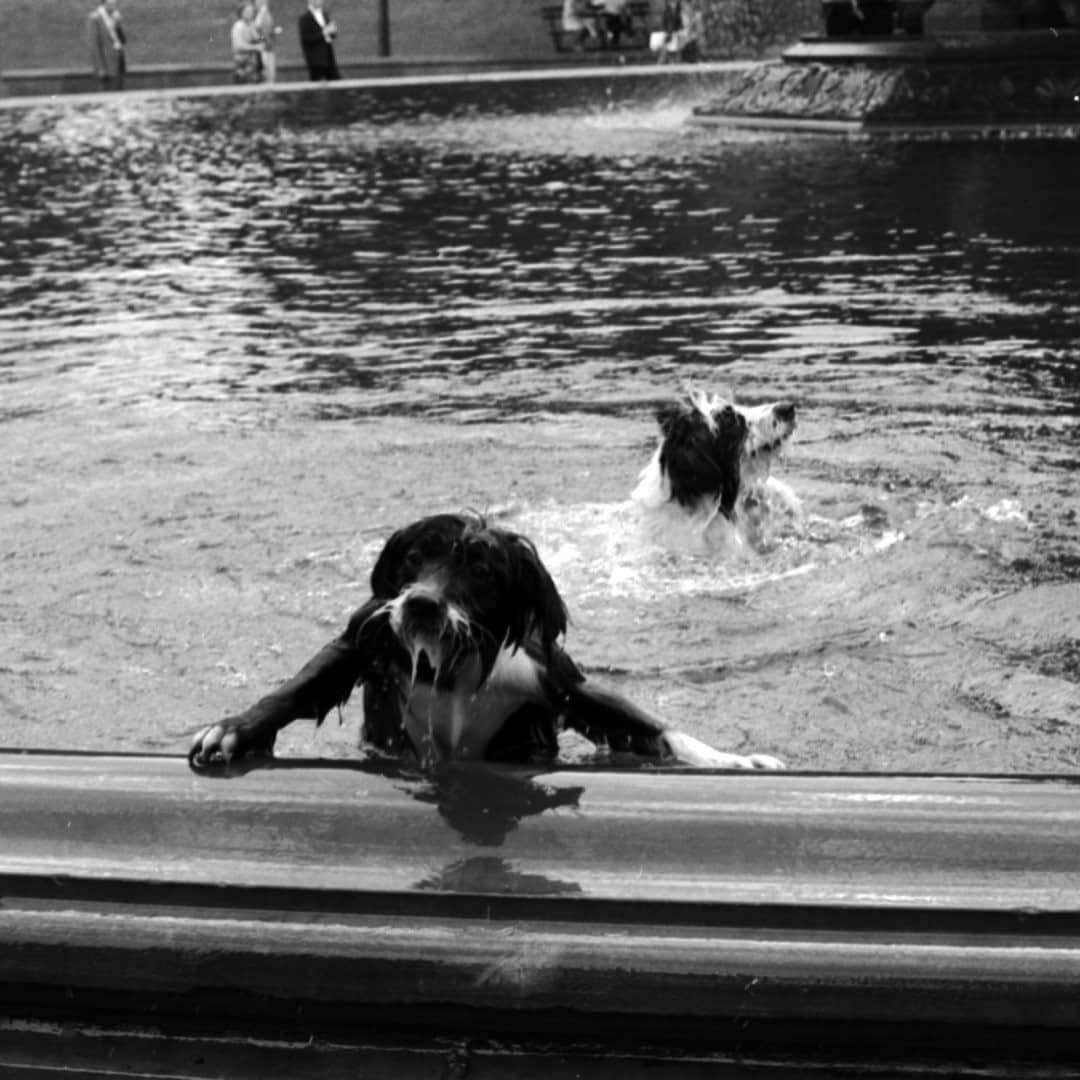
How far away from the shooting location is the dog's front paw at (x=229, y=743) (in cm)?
434

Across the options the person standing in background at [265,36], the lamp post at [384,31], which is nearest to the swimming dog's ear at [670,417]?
the person standing in background at [265,36]

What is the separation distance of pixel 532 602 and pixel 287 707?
569 mm

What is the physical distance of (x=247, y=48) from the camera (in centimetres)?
3853

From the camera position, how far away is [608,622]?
761 cm

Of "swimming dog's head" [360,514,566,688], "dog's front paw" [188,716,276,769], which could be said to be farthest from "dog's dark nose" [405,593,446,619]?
"dog's front paw" [188,716,276,769]

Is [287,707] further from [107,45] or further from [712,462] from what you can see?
[107,45]

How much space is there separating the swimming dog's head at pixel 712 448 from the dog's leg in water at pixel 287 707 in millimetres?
3526

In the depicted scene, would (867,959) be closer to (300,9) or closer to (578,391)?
(578,391)

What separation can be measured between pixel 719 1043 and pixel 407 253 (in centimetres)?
1367

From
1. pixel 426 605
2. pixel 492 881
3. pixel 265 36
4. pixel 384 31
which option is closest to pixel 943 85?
pixel 265 36

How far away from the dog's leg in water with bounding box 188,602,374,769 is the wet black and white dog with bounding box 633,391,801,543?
3.53 metres

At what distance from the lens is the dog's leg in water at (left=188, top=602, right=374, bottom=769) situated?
4371mm

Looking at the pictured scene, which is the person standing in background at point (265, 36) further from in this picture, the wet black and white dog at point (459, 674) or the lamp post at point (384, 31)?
the wet black and white dog at point (459, 674)

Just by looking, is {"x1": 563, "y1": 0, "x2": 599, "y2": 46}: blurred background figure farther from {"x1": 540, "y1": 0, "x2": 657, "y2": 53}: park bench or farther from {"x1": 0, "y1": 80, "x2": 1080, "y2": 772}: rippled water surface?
{"x1": 0, "y1": 80, "x2": 1080, "y2": 772}: rippled water surface
